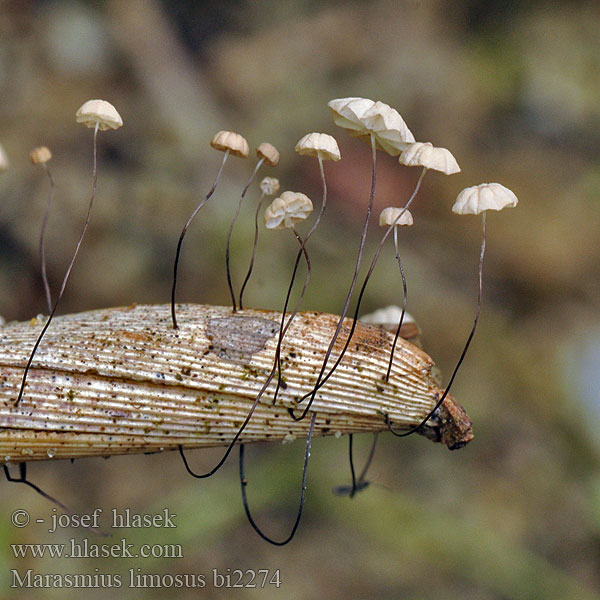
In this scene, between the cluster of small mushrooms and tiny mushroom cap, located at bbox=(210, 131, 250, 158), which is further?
tiny mushroom cap, located at bbox=(210, 131, 250, 158)

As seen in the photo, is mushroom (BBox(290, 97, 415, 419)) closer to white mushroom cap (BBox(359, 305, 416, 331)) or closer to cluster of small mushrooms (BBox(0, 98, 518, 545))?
cluster of small mushrooms (BBox(0, 98, 518, 545))

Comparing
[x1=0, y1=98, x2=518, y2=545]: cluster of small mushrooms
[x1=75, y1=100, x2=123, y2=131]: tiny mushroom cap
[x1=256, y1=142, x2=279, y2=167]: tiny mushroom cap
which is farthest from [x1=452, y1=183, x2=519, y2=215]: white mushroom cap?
[x1=75, y1=100, x2=123, y2=131]: tiny mushroom cap

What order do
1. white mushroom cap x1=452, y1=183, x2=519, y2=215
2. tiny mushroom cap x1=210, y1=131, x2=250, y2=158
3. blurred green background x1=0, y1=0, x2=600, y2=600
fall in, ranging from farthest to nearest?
1. blurred green background x1=0, y1=0, x2=600, y2=600
2. tiny mushroom cap x1=210, y1=131, x2=250, y2=158
3. white mushroom cap x1=452, y1=183, x2=519, y2=215

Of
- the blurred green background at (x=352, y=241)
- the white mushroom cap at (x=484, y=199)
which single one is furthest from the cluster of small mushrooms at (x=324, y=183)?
the blurred green background at (x=352, y=241)

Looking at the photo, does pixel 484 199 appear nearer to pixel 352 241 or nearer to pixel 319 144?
pixel 319 144

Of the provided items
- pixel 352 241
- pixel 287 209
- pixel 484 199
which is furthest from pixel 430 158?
pixel 352 241

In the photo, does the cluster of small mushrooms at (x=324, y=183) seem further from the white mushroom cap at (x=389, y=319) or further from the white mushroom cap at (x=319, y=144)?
the white mushroom cap at (x=389, y=319)
